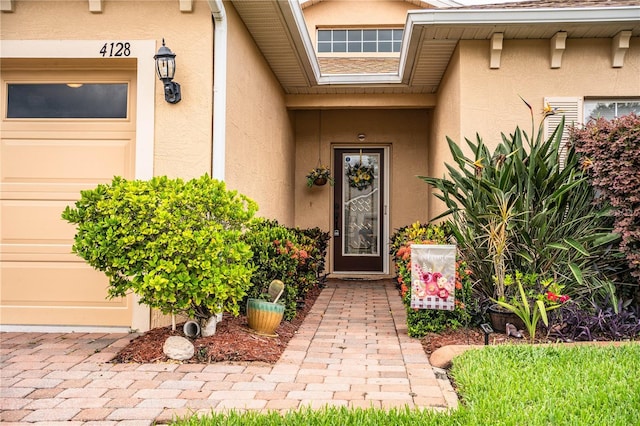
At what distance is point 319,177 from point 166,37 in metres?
4.62

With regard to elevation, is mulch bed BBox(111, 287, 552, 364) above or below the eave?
below

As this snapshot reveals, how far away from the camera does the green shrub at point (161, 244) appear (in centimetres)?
381

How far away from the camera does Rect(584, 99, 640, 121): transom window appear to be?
6184 millimetres

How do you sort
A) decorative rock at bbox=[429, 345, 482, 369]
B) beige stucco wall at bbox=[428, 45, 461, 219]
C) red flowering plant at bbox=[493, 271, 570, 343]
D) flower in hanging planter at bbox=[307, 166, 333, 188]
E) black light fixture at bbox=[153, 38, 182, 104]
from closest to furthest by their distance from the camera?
decorative rock at bbox=[429, 345, 482, 369] < red flowering plant at bbox=[493, 271, 570, 343] < black light fixture at bbox=[153, 38, 182, 104] < beige stucco wall at bbox=[428, 45, 461, 219] < flower in hanging planter at bbox=[307, 166, 333, 188]

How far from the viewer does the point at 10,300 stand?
496 cm

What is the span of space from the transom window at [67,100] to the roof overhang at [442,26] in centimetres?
158

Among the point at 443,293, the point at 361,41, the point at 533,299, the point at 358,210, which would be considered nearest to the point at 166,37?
the point at 443,293

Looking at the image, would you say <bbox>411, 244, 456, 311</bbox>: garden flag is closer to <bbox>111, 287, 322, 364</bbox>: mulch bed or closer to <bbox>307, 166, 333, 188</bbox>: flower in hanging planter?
<bbox>111, 287, 322, 364</bbox>: mulch bed

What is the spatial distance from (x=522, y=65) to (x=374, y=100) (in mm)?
2758

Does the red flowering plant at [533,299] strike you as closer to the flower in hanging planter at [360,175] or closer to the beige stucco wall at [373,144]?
the beige stucco wall at [373,144]

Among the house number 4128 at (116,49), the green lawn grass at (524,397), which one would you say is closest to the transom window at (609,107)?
the green lawn grass at (524,397)

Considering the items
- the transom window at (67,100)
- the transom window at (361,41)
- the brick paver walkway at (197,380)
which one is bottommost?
the brick paver walkway at (197,380)

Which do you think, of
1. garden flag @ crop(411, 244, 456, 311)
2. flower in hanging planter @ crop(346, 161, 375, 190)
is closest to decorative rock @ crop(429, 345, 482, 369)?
garden flag @ crop(411, 244, 456, 311)

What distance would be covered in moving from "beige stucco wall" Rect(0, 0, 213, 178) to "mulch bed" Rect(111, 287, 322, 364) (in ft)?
4.89
